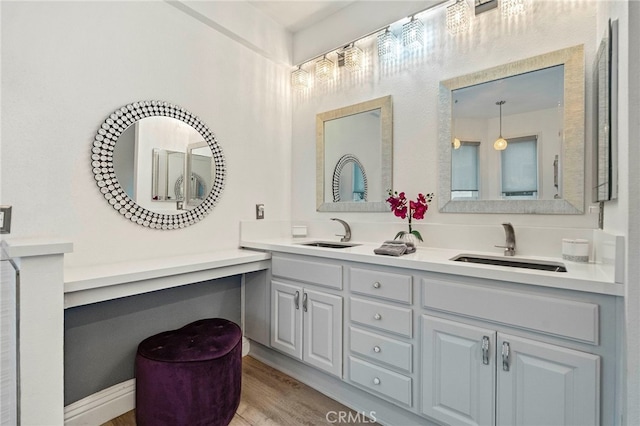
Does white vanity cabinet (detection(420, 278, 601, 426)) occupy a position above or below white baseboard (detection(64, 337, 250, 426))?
above

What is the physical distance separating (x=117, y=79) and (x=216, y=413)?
1.95 metres

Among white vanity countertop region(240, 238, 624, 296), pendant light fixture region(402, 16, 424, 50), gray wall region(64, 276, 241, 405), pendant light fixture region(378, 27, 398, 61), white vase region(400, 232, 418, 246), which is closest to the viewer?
white vanity countertop region(240, 238, 624, 296)

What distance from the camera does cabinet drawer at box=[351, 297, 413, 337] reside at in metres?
1.54

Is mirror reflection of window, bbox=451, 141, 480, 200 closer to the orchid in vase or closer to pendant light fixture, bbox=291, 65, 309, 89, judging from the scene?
the orchid in vase

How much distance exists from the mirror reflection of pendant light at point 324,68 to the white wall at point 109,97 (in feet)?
1.43

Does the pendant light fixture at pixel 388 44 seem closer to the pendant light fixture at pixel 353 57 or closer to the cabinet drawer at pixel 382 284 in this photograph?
the pendant light fixture at pixel 353 57

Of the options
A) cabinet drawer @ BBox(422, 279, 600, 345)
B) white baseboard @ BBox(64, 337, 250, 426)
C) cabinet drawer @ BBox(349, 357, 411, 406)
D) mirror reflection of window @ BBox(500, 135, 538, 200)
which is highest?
mirror reflection of window @ BBox(500, 135, 538, 200)

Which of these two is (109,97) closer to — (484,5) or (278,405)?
(278,405)

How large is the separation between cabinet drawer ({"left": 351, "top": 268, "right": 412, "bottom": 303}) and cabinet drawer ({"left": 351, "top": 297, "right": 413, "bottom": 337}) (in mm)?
52

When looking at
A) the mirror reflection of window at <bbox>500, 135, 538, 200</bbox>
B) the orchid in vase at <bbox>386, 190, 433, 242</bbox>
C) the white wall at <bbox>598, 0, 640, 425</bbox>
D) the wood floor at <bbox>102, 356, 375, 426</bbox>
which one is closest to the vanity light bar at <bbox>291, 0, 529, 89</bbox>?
the mirror reflection of window at <bbox>500, 135, 538, 200</bbox>

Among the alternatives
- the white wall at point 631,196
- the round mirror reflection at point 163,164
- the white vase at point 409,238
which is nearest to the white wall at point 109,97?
the round mirror reflection at point 163,164

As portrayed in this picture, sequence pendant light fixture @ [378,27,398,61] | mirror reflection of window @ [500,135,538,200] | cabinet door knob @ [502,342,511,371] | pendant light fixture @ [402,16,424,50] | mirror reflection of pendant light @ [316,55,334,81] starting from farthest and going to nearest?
mirror reflection of pendant light @ [316,55,334,81] < pendant light fixture @ [378,27,398,61] < pendant light fixture @ [402,16,424,50] < mirror reflection of window @ [500,135,538,200] < cabinet door knob @ [502,342,511,371]

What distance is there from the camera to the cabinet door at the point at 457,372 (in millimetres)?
1306

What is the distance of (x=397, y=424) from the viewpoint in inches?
64.6
